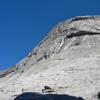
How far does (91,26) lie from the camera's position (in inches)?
2192

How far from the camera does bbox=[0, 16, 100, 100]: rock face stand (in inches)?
1490

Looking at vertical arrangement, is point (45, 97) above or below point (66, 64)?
below

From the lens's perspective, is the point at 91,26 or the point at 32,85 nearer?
the point at 32,85

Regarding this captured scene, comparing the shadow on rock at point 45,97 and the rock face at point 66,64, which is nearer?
the shadow on rock at point 45,97

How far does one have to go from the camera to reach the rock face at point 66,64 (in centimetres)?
3784

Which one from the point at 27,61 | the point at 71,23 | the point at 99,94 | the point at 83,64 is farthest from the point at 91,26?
the point at 99,94

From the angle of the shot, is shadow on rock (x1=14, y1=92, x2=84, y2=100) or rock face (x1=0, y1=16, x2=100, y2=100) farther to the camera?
rock face (x1=0, y1=16, x2=100, y2=100)

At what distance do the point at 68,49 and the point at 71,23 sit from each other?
31.9 ft

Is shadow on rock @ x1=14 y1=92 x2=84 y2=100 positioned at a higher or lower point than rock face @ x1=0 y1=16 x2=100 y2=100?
lower

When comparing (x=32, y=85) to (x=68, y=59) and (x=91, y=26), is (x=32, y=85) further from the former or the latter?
(x=91, y=26)

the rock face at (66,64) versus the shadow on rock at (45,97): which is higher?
the rock face at (66,64)

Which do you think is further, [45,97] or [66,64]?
[66,64]

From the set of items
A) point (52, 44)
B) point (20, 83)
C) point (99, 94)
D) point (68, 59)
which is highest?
point (52, 44)

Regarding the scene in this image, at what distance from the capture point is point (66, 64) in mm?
43812
